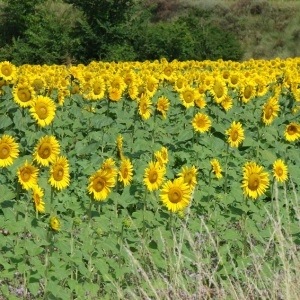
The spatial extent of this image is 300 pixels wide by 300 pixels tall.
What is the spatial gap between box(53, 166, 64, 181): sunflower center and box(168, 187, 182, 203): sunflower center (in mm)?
590

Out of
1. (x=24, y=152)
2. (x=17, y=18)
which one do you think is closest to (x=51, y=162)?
(x=24, y=152)

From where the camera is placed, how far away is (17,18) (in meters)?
30.5

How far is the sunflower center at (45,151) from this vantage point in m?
3.64

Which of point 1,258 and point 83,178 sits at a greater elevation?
point 1,258

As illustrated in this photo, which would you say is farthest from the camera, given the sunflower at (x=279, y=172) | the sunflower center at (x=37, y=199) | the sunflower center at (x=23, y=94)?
the sunflower center at (x=23, y=94)

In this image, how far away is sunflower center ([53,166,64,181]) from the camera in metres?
3.56

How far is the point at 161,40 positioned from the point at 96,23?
2.75m

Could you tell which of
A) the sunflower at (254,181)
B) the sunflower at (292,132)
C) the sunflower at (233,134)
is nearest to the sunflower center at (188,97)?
the sunflower at (292,132)

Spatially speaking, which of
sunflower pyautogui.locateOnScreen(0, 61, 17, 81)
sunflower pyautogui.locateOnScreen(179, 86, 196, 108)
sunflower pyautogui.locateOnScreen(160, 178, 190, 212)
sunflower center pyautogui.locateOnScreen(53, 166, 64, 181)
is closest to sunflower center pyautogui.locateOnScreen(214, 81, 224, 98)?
sunflower pyautogui.locateOnScreen(179, 86, 196, 108)

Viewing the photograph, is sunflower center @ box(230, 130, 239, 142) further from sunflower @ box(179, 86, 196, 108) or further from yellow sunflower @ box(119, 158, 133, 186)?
sunflower @ box(179, 86, 196, 108)

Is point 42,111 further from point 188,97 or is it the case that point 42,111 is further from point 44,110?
point 188,97

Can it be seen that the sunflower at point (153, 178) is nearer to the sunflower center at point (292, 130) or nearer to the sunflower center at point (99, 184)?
the sunflower center at point (99, 184)

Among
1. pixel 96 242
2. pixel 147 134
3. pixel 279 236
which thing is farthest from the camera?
pixel 147 134

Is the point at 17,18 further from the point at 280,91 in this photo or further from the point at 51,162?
the point at 51,162
